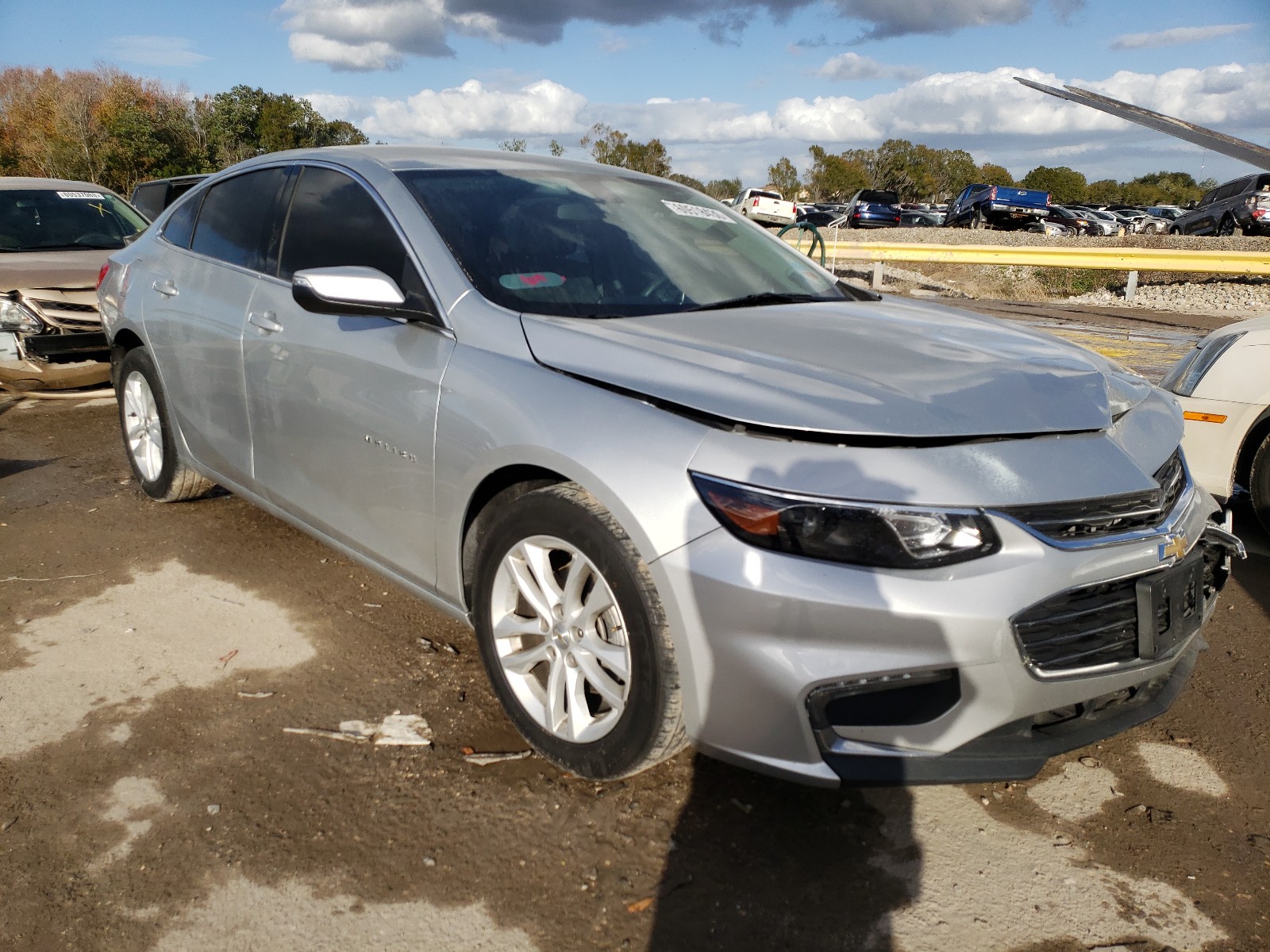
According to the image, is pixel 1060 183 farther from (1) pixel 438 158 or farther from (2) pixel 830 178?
(1) pixel 438 158

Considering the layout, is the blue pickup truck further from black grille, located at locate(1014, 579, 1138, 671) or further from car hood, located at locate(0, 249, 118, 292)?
black grille, located at locate(1014, 579, 1138, 671)

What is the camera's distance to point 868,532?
212cm

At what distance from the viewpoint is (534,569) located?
2611mm

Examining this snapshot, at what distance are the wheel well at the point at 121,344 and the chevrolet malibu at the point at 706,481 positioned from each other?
1.34 m

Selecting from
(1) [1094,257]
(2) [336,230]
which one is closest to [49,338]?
(2) [336,230]

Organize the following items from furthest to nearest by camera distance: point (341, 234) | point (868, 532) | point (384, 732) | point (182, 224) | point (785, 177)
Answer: point (785, 177) < point (182, 224) < point (341, 234) < point (384, 732) < point (868, 532)

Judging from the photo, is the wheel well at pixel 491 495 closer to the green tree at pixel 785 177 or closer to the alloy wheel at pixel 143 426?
A: the alloy wheel at pixel 143 426

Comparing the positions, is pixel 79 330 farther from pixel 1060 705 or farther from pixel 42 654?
pixel 1060 705

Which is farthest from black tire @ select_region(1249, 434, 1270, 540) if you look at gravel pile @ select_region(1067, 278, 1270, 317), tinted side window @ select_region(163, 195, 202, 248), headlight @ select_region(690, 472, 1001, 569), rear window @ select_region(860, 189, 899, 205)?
rear window @ select_region(860, 189, 899, 205)

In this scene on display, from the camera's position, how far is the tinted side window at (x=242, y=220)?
3846 millimetres

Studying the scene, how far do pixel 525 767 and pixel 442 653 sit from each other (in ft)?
2.62

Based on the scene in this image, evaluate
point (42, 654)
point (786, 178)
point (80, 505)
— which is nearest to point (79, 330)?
point (80, 505)

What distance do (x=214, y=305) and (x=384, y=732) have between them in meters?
1.95

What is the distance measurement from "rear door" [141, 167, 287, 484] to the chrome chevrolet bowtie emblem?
3.02 meters
